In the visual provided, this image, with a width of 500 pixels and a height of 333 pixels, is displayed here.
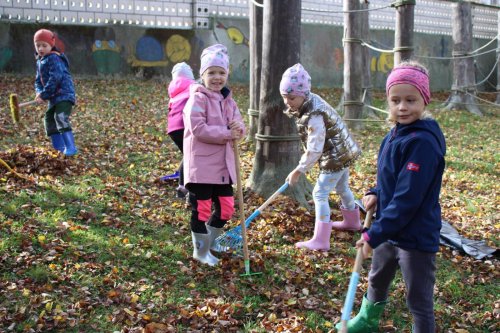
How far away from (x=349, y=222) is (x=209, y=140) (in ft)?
6.58

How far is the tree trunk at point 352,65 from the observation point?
10582mm

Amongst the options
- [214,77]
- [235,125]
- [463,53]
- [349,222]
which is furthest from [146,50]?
[235,125]

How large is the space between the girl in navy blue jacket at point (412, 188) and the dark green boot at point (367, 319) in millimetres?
345

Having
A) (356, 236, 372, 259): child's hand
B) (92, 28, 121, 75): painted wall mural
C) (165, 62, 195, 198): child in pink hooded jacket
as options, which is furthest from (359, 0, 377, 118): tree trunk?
(356, 236, 372, 259): child's hand

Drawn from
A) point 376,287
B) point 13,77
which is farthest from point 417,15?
point 376,287

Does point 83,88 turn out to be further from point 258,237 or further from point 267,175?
point 258,237

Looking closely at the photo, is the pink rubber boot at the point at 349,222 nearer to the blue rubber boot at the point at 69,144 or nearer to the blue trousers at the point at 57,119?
the blue rubber boot at the point at 69,144

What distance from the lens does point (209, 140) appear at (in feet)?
15.1

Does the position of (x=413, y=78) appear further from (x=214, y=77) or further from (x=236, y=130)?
(x=214, y=77)

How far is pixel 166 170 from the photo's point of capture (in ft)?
24.8

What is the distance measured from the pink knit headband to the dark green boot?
1382 millimetres

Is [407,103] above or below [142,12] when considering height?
below

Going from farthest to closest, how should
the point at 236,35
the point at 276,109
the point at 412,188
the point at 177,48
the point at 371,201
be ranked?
the point at 236,35
the point at 177,48
the point at 276,109
the point at 371,201
the point at 412,188

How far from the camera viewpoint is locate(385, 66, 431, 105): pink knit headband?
323cm
